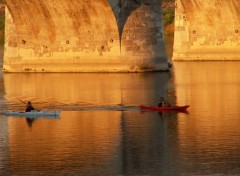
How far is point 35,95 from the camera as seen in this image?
195 ft

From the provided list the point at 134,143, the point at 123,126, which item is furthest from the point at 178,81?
the point at 134,143

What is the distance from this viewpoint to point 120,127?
4534cm

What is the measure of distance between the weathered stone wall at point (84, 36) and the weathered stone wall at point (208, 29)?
45.3ft

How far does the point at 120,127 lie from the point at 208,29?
4096 cm

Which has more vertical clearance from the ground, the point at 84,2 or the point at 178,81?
the point at 84,2

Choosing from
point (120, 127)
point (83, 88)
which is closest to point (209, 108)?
point (120, 127)

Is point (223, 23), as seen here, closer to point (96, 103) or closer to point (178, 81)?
point (178, 81)

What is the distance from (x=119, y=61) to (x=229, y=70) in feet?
28.2

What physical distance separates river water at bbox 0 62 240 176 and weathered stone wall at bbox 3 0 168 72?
147 centimetres

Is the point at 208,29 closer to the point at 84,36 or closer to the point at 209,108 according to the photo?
the point at 84,36

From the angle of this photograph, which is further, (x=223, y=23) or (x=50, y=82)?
(x=223, y=23)

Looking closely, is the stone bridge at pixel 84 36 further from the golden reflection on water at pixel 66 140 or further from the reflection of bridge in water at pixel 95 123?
the golden reflection on water at pixel 66 140

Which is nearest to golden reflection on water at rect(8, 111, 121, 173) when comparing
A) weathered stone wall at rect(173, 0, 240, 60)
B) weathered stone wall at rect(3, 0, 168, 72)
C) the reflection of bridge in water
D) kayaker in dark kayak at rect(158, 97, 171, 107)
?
the reflection of bridge in water

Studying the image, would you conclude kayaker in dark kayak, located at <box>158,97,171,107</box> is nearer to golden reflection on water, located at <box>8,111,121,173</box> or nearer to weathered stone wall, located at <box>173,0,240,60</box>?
golden reflection on water, located at <box>8,111,121,173</box>
